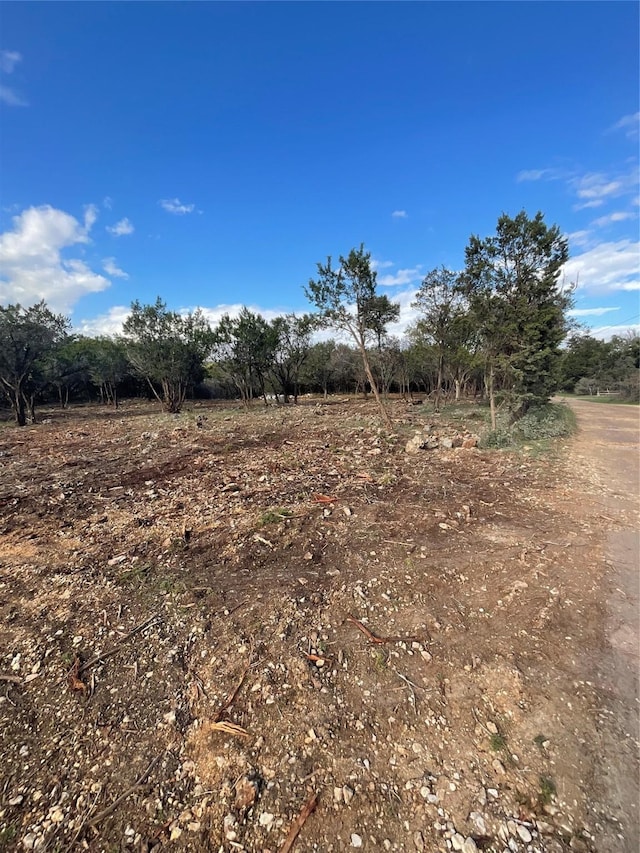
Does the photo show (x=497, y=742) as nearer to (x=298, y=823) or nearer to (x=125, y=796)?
(x=298, y=823)

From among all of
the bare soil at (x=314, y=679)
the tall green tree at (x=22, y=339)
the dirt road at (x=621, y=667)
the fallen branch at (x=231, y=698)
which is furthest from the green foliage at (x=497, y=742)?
the tall green tree at (x=22, y=339)

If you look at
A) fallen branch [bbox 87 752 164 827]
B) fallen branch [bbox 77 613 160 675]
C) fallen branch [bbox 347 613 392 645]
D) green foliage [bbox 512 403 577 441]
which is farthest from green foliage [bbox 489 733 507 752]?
green foliage [bbox 512 403 577 441]

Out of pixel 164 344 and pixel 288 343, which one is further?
pixel 288 343

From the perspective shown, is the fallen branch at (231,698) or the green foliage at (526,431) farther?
the green foliage at (526,431)

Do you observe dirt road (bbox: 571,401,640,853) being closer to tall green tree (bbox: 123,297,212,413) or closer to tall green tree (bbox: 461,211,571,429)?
tall green tree (bbox: 461,211,571,429)

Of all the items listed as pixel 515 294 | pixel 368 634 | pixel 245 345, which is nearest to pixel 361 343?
pixel 515 294

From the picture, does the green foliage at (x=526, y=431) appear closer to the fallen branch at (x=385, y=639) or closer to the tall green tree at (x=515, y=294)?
the tall green tree at (x=515, y=294)

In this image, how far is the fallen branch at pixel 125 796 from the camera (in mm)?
1731

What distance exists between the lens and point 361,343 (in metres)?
12.7

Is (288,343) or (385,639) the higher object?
(288,343)

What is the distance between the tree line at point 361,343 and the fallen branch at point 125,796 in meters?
10.9

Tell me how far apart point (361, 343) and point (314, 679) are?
1135 cm

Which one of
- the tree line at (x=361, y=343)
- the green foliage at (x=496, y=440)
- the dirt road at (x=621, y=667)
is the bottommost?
the dirt road at (x=621, y=667)

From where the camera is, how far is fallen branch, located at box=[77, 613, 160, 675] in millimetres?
2670
